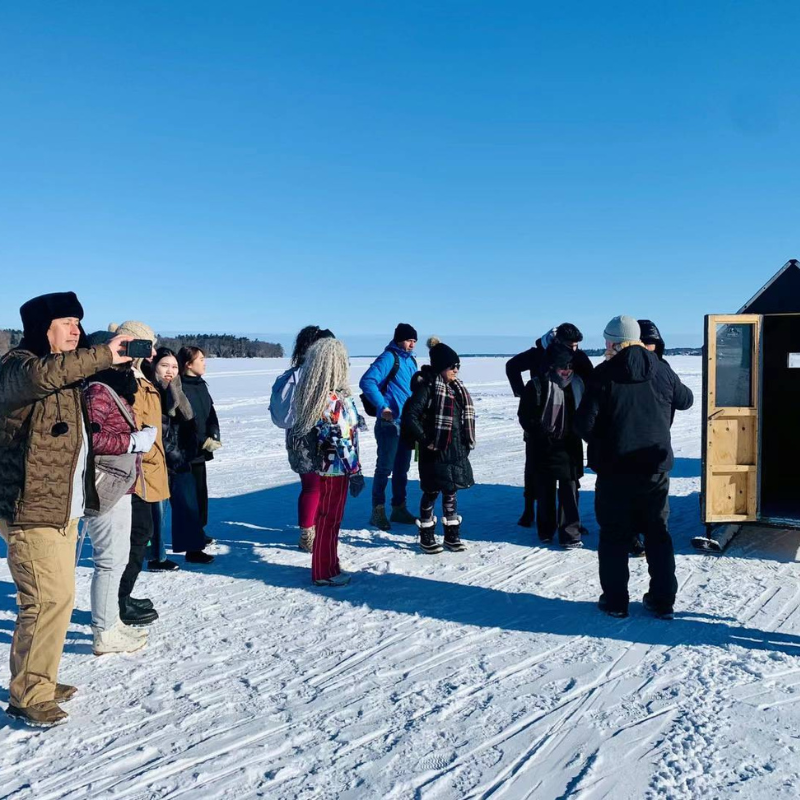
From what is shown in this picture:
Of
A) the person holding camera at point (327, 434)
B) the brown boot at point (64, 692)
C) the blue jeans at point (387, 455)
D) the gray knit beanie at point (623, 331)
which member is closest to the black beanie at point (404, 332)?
the blue jeans at point (387, 455)

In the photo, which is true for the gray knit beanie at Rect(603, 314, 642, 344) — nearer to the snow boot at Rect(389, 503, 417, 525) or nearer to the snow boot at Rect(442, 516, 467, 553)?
the snow boot at Rect(442, 516, 467, 553)

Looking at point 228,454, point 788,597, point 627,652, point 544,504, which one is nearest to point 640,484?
point 627,652

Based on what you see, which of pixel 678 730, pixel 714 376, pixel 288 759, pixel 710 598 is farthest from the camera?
pixel 714 376

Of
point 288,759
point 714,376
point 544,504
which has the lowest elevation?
point 288,759

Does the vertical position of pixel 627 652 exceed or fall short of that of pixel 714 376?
it falls short

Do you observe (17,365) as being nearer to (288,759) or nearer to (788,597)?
(288,759)

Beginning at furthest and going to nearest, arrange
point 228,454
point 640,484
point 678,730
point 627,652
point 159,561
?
point 228,454 < point 159,561 < point 640,484 < point 627,652 < point 678,730

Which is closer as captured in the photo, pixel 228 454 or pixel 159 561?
pixel 159 561

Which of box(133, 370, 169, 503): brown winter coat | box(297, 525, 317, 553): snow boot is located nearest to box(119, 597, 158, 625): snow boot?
box(133, 370, 169, 503): brown winter coat

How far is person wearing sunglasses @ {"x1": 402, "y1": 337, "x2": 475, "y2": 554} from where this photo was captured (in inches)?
215

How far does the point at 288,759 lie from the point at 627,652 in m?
1.97

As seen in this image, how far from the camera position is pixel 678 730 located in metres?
2.96

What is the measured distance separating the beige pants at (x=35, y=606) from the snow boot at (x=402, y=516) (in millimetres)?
3949

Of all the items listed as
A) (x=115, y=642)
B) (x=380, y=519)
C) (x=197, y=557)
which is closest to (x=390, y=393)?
(x=380, y=519)
